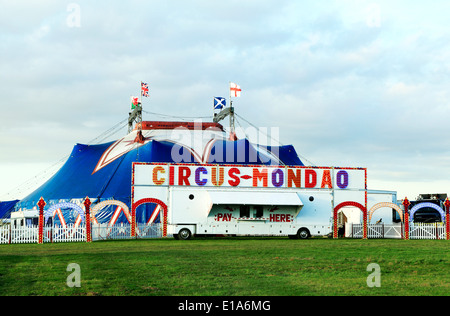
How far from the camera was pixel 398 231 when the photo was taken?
134 ft

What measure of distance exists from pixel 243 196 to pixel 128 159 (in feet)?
40.4

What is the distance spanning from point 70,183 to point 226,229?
1565 centimetres

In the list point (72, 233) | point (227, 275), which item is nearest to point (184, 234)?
point (72, 233)

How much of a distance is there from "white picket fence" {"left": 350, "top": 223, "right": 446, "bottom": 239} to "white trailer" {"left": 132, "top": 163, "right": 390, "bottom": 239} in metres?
3.08

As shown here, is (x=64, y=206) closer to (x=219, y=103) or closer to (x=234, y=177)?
(x=234, y=177)

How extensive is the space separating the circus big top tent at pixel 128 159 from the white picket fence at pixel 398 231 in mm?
10039

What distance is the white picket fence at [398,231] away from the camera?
40.3 meters


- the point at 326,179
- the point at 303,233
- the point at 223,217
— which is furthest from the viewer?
the point at 326,179

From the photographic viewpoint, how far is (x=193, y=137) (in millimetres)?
49781

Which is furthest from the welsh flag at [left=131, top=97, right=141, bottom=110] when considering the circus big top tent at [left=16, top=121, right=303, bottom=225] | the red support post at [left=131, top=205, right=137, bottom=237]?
the red support post at [left=131, top=205, right=137, bottom=237]

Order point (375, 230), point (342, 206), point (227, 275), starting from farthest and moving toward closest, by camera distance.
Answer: point (375, 230) < point (342, 206) < point (227, 275)

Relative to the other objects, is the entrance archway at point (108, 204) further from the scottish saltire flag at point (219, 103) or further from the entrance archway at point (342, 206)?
the scottish saltire flag at point (219, 103)

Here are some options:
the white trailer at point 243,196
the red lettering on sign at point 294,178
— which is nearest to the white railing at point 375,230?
the white trailer at point 243,196
